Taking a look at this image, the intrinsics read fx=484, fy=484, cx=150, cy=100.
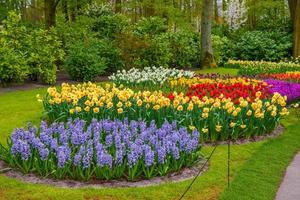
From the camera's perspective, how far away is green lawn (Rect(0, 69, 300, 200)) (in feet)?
18.7

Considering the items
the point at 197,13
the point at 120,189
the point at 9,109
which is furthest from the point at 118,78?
the point at 197,13

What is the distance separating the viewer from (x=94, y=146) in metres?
6.65

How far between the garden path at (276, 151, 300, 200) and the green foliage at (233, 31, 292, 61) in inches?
784

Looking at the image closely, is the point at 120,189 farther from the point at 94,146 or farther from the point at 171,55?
the point at 171,55

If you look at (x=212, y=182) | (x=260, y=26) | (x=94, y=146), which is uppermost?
(x=260, y=26)

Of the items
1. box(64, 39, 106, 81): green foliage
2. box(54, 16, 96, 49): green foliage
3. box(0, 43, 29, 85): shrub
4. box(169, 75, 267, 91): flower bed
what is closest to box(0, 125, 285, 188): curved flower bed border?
box(169, 75, 267, 91): flower bed

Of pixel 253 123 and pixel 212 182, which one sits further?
pixel 253 123

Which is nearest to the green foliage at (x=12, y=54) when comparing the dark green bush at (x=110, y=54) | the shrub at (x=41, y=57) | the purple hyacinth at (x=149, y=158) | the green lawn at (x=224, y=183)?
the shrub at (x=41, y=57)

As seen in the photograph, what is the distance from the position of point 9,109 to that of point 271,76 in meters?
8.08

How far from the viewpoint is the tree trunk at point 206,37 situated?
21.2 m

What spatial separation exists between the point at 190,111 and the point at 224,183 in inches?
89.7

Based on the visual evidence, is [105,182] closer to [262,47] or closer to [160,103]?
[160,103]

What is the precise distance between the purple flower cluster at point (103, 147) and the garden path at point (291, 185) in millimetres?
1294

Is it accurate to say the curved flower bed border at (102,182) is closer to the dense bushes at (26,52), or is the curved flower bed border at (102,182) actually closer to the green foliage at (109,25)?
the dense bushes at (26,52)
